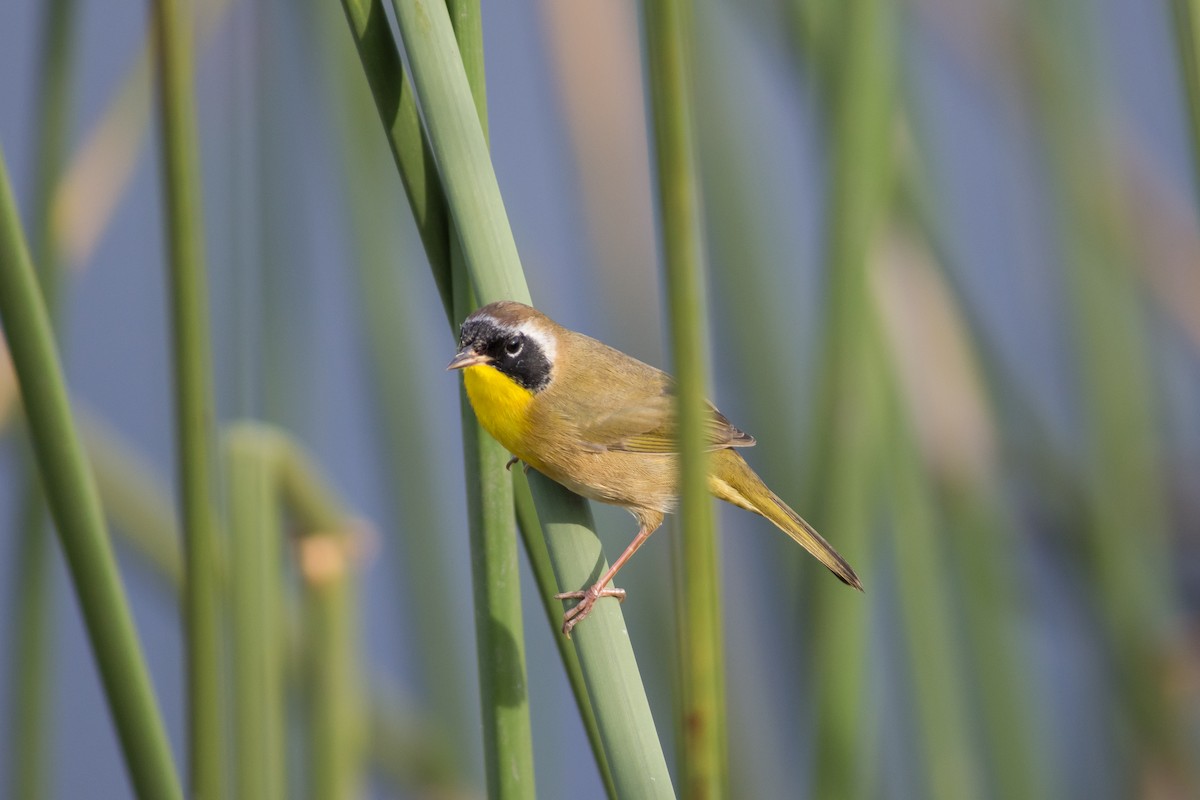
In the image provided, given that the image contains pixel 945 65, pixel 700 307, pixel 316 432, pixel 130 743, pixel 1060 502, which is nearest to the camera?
pixel 700 307

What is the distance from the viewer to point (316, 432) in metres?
2.41

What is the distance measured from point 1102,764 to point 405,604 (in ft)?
4.75

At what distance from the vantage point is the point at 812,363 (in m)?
1.85

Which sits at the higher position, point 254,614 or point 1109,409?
point 1109,409

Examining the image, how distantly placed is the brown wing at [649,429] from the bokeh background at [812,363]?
0.67ft

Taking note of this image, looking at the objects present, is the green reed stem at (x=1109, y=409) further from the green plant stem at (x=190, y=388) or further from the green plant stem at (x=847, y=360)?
the green plant stem at (x=190, y=388)

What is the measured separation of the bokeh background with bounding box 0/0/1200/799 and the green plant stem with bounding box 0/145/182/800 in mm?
635

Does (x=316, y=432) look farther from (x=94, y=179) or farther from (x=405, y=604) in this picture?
(x=94, y=179)

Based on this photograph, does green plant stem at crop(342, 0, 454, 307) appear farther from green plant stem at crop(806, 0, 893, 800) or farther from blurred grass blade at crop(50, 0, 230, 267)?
blurred grass blade at crop(50, 0, 230, 267)

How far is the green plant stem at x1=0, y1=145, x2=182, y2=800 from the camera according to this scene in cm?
106

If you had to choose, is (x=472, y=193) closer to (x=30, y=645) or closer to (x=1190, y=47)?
(x=1190, y=47)

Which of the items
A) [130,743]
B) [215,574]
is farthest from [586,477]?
[130,743]

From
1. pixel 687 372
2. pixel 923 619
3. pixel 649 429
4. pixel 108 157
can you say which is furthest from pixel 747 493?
pixel 108 157

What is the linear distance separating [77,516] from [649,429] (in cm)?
103
